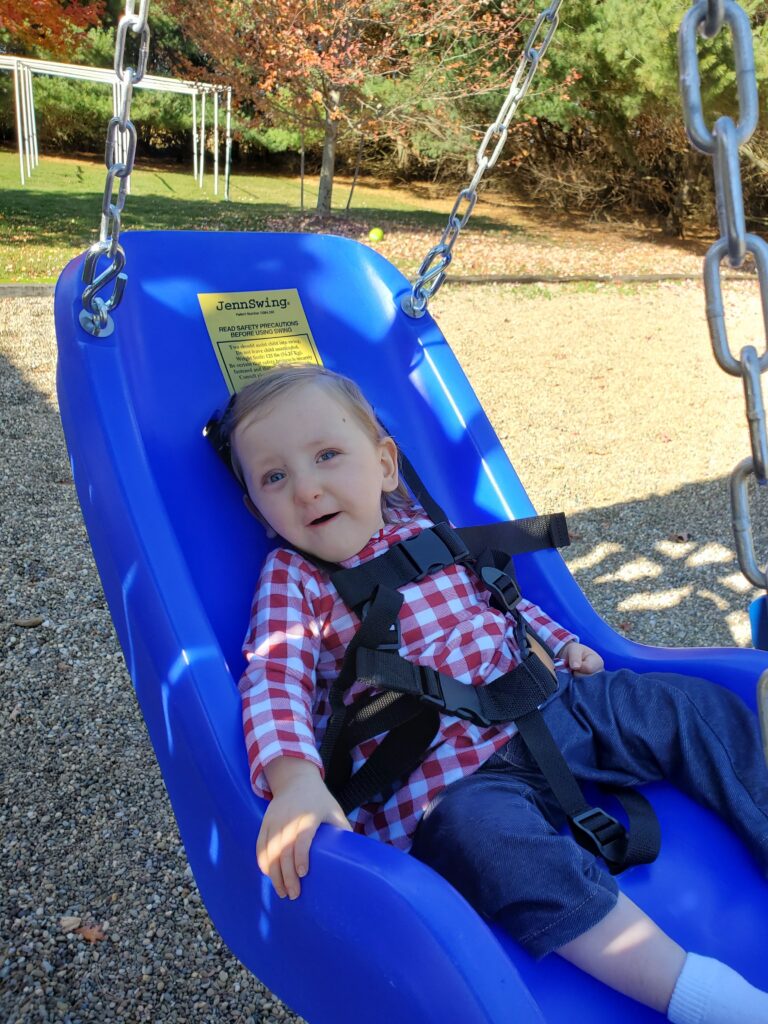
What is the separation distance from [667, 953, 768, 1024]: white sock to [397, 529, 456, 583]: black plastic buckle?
801 mm

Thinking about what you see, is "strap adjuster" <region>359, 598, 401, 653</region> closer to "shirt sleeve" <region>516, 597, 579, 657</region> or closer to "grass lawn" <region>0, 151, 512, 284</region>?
"shirt sleeve" <region>516, 597, 579, 657</region>

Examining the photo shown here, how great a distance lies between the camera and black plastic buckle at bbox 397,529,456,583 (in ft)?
5.98

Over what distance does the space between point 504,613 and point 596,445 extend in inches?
130

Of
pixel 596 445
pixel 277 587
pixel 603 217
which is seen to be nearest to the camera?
pixel 277 587

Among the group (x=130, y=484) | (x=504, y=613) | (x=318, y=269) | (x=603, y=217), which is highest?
(x=318, y=269)

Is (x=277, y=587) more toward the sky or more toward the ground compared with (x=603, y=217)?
more toward the sky

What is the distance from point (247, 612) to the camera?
186 cm

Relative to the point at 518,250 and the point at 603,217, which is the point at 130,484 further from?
the point at 603,217

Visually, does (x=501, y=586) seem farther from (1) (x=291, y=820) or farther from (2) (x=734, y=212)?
(2) (x=734, y=212)

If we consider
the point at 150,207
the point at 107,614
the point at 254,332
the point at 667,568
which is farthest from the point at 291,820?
the point at 150,207

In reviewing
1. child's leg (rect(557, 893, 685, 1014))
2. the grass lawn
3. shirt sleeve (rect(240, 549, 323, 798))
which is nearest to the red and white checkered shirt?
shirt sleeve (rect(240, 549, 323, 798))

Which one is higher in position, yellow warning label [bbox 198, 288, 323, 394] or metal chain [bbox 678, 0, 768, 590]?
metal chain [bbox 678, 0, 768, 590]

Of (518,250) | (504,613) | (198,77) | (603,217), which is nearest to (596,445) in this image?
(504,613)

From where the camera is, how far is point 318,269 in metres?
2.46
